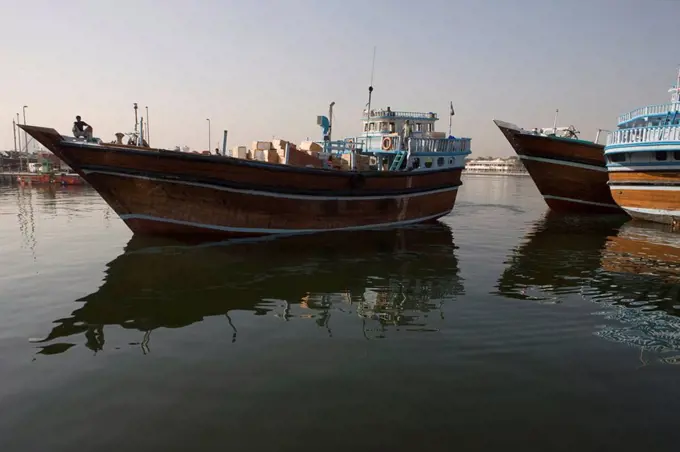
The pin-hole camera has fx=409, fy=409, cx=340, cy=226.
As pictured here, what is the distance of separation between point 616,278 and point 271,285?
8.45 m

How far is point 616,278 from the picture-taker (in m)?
10.1

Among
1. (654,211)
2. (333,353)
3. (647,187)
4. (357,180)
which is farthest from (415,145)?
(333,353)

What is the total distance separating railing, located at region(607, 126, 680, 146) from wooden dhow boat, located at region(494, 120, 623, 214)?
212cm

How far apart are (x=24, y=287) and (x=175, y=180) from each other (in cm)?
477

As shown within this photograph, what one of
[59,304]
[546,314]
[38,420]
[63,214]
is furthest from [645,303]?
[63,214]

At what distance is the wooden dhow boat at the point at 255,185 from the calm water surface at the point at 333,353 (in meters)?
1.62

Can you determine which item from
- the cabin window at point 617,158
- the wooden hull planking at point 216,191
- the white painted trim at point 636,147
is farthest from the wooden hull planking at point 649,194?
the wooden hull planking at point 216,191

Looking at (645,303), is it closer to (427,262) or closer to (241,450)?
(427,262)

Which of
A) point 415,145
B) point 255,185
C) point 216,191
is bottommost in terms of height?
point 216,191

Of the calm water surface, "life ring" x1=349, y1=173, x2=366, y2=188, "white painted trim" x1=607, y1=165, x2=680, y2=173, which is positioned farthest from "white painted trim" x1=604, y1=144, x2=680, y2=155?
"life ring" x1=349, y1=173, x2=366, y2=188

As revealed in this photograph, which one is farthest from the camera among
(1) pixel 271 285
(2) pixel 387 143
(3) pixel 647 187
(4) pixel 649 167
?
(3) pixel 647 187

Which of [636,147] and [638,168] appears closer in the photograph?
[636,147]

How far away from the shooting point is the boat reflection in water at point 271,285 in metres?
7.15

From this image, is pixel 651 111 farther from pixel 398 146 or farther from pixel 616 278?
pixel 616 278
